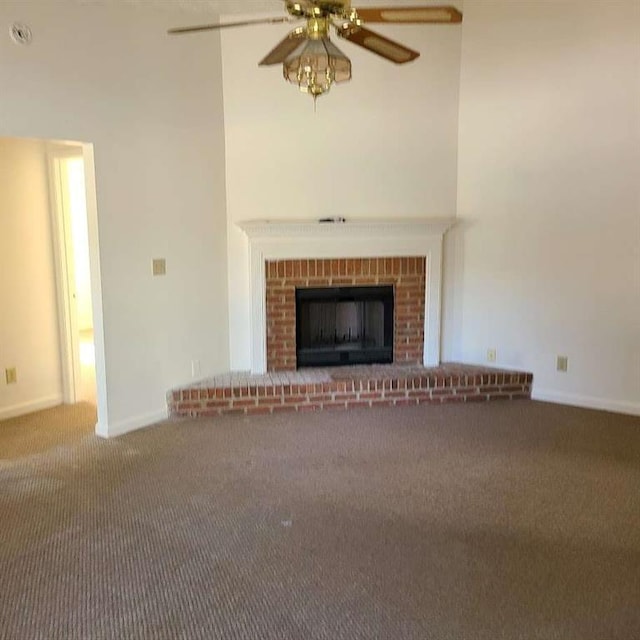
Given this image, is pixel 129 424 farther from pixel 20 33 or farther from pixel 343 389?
pixel 20 33

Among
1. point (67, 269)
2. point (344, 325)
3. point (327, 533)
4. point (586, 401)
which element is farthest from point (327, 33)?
point (586, 401)

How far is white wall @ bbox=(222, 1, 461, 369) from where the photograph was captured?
5.04m

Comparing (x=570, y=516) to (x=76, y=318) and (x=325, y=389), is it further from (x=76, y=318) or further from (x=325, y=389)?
(x=76, y=318)

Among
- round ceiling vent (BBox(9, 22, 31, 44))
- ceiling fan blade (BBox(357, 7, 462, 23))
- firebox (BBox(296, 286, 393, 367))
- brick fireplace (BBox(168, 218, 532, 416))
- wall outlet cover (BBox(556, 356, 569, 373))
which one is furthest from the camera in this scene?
firebox (BBox(296, 286, 393, 367))

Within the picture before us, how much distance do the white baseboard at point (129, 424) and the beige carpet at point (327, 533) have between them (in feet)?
0.33

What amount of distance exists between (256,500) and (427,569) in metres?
1.08

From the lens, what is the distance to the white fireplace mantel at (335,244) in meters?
5.11

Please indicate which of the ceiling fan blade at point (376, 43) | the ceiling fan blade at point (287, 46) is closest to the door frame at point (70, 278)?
the ceiling fan blade at point (287, 46)

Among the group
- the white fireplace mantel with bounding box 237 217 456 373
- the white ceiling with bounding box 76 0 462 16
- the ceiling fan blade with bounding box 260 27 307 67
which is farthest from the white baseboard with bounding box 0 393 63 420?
the ceiling fan blade with bounding box 260 27 307 67

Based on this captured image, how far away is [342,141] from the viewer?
17.0 feet

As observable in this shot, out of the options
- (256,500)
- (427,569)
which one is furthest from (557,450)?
(256,500)

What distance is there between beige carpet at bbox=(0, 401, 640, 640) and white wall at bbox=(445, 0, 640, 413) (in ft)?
2.63

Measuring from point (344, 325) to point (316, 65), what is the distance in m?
3.20

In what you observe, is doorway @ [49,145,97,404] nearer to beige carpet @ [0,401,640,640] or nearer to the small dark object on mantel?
beige carpet @ [0,401,640,640]
